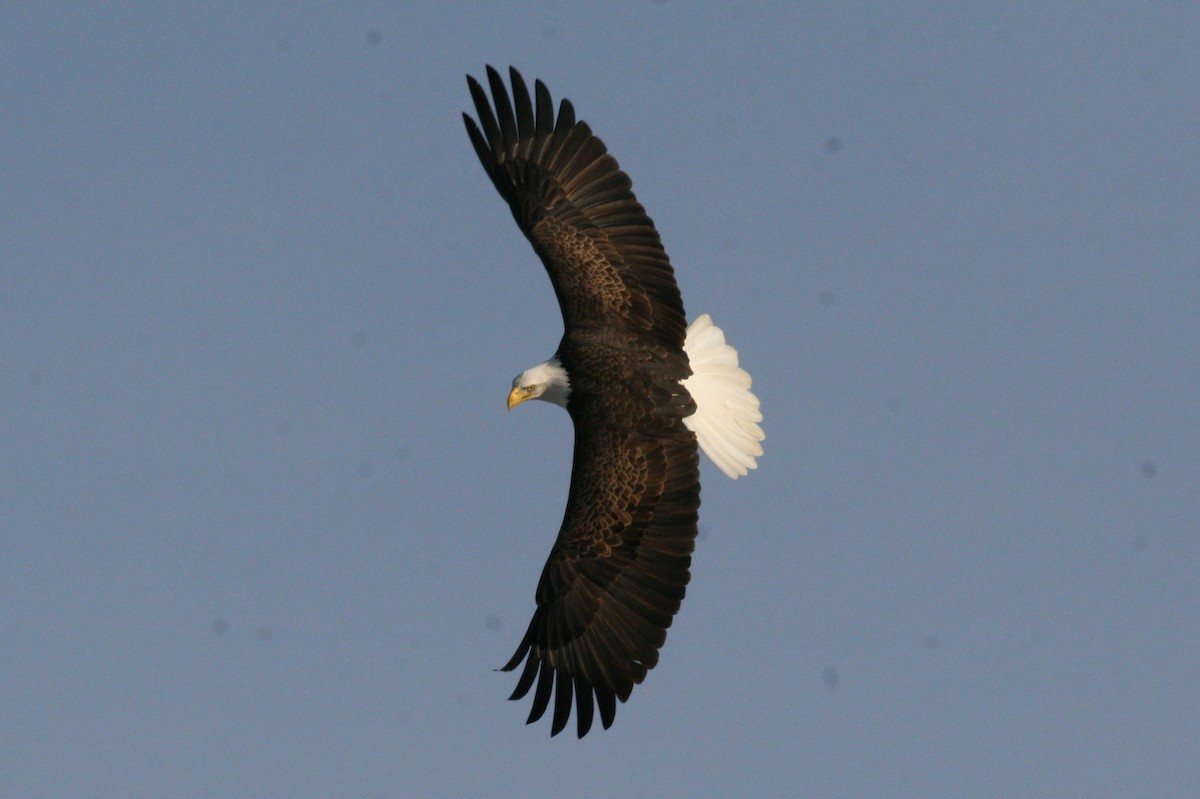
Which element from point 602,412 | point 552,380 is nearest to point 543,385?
point 552,380

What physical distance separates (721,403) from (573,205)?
1.94 meters

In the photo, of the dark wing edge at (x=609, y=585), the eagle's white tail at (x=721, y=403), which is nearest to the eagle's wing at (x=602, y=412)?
the dark wing edge at (x=609, y=585)

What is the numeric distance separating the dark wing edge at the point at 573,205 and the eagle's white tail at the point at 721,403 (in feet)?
2.13

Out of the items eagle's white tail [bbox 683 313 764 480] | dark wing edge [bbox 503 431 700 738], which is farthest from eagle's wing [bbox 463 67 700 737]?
eagle's white tail [bbox 683 313 764 480]

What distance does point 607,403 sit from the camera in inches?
534

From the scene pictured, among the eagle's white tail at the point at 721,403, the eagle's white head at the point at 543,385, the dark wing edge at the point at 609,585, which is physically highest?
the eagle's white tail at the point at 721,403

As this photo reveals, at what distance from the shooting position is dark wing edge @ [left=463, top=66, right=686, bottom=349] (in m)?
14.1

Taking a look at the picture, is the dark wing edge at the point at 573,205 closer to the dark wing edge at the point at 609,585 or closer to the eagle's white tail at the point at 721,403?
the eagle's white tail at the point at 721,403

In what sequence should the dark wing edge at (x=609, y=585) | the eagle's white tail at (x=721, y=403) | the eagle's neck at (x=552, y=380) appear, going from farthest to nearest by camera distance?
the eagle's white tail at (x=721, y=403) → the eagle's neck at (x=552, y=380) → the dark wing edge at (x=609, y=585)

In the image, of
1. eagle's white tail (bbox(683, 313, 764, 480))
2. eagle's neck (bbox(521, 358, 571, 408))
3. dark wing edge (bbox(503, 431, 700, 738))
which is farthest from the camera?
eagle's white tail (bbox(683, 313, 764, 480))

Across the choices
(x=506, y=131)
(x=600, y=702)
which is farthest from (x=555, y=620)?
(x=506, y=131)

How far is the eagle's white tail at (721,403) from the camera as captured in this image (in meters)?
14.5

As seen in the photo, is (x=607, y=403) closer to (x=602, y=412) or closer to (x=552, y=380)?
(x=602, y=412)

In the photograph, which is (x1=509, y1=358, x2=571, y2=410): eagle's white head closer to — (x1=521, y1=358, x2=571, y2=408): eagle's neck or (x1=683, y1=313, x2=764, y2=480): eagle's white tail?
(x1=521, y1=358, x2=571, y2=408): eagle's neck
